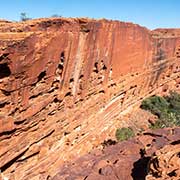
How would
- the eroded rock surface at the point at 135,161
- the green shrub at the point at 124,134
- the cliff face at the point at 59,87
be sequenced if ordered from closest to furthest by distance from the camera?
the eroded rock surface at the point at 135,161 → the cliff face at the point at 59,87 → the green shrub at the point at 124,134

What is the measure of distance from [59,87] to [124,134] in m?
5.50

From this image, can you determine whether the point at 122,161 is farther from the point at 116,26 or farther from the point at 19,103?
the point at 116,26

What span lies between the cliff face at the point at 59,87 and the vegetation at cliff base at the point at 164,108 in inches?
81.2

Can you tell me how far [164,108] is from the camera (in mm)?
20328

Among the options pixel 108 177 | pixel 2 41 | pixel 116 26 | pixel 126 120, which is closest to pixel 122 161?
pixel 108 177

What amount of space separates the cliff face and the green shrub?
349 millimetres

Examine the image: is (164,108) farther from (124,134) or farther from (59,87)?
(59,87)

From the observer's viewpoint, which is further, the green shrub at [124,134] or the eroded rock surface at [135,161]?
the green shrub at [124,134]

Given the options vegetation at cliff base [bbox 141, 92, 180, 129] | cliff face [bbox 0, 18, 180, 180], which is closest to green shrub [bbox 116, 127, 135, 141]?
cliff face [bbox 0, 18, 180, 180]

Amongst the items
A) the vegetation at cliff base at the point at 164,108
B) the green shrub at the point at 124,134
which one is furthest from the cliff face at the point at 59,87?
the vegetation at cliff base at the point at 164,108

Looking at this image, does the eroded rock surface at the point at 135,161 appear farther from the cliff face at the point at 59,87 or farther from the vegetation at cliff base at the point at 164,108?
the vegetation at cliff base at the point at 164,108

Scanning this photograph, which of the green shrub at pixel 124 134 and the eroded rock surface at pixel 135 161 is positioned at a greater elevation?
the eroded rock surface at pixel 135 161

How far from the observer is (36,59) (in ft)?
32.2

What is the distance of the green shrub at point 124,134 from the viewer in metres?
15.6
